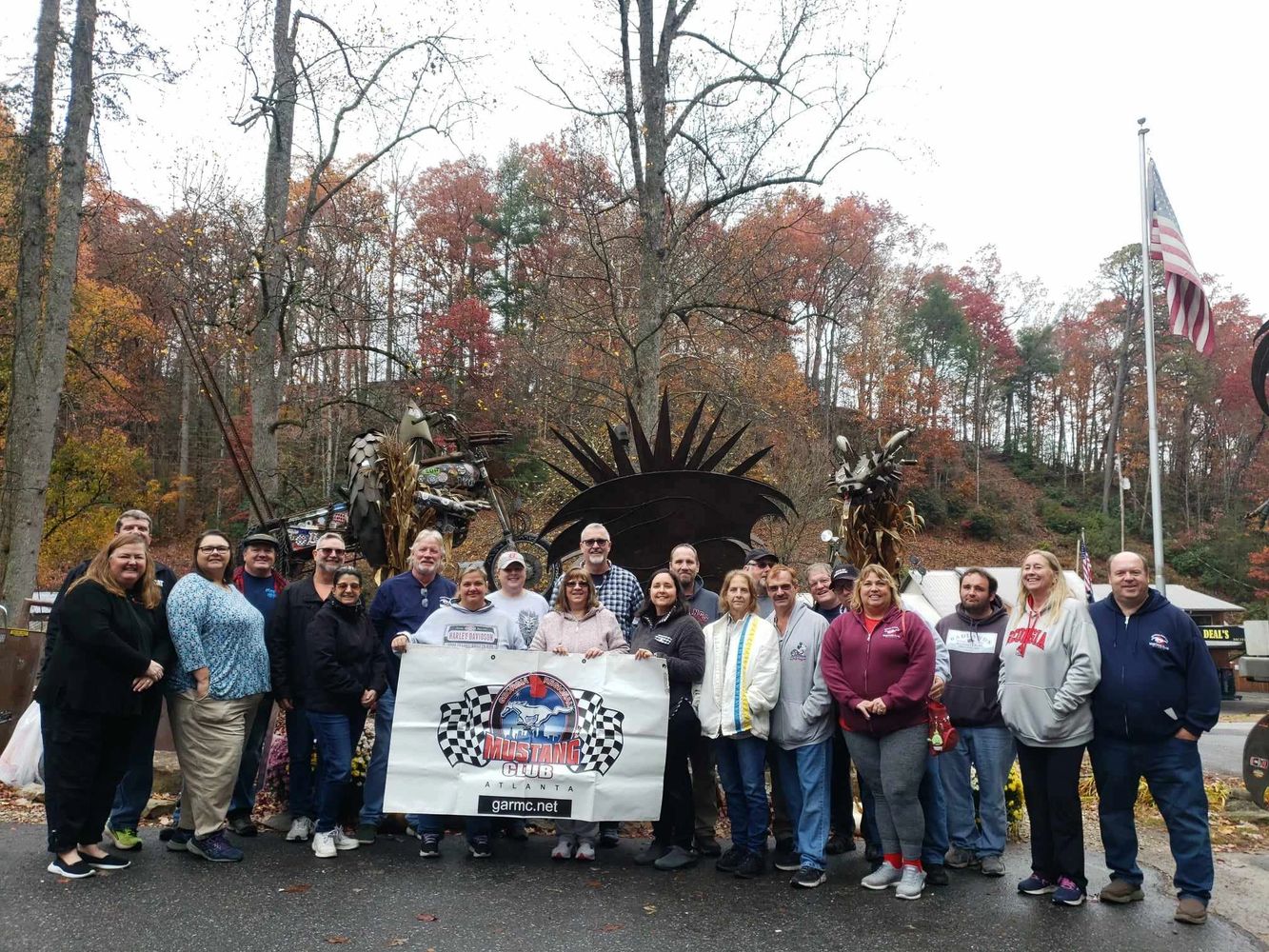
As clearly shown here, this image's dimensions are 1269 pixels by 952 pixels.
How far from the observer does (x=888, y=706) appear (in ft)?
16.0

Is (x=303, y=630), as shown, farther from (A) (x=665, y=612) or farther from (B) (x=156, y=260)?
(B) (x=156, y=260)

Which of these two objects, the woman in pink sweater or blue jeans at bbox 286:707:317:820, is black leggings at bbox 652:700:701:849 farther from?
blue jeans at bbox 286:707:317:820

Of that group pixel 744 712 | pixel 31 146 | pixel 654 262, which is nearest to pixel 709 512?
pixel 744 712

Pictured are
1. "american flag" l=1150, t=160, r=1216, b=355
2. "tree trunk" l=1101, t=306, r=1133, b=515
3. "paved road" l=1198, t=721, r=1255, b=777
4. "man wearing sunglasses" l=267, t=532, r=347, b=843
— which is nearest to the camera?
"man wearing sunglasses" l=267, t=532, r=347, b=843

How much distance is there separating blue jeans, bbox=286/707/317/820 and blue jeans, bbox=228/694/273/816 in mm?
249

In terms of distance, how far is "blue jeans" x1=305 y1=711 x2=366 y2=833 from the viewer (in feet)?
17.8

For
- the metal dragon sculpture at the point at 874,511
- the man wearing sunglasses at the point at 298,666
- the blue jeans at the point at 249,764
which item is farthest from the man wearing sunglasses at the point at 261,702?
the metal dragon sculpture at the point at 874,511

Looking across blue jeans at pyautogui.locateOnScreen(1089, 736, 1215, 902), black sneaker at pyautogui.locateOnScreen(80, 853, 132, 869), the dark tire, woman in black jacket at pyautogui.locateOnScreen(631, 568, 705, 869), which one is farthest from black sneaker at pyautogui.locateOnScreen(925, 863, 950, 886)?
the dark tire

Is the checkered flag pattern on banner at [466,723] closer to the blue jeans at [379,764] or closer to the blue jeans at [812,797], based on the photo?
the blue jeans at [379,764]

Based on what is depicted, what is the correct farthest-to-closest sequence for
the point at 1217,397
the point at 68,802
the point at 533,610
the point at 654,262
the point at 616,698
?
the point at 1217,397 → the point at 654,262 → the point at 533,610 → the point at 616,698 → the point at 68,802

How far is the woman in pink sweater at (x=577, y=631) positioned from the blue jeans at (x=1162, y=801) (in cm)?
266

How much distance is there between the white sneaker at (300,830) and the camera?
5.65 meters

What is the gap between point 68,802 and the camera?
4906mm

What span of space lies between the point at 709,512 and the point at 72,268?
8578mm
